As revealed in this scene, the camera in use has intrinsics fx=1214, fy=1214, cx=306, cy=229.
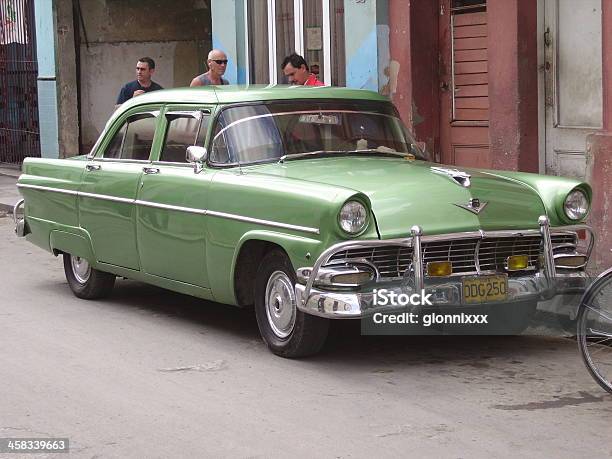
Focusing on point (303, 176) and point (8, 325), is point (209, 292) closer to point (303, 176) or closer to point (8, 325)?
point (303, 176)

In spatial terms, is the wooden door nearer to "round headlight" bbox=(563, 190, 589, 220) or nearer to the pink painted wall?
the pink painted wall

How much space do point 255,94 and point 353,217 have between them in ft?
5.70

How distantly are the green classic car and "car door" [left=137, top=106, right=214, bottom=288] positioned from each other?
0.01m

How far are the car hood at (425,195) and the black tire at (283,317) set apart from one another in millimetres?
575

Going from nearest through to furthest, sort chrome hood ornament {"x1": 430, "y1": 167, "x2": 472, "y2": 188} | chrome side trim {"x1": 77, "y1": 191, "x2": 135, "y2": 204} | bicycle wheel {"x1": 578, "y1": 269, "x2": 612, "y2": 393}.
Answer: bicycle wheel {"x1": 578, "y1": 269, "x2": 612, "y2": 393} → chrome hood ornament {"x1": 430, "y1": 167, "x2": 472, "y2": 188} → chrome side trim {"x1": 77, "y1": 191, "x2": 135, "y2": 204}

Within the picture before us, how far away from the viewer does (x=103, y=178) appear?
29.6ft

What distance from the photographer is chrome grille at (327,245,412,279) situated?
6.82 metres

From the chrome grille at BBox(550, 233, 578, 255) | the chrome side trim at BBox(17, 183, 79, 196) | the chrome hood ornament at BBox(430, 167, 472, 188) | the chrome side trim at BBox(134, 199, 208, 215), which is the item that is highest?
the chrome hood ornament at BBox(430, 167, 472, 188)

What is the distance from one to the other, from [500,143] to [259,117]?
4.28m

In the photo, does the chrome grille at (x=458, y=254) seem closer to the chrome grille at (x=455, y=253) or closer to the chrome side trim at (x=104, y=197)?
the chrome grille at (x=455, y=253)

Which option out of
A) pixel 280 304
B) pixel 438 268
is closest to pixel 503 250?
pixel 438 268

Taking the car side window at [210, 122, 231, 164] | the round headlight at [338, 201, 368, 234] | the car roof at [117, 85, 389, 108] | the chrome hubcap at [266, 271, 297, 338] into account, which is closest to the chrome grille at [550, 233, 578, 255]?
the round headlight at [338, 201, 368, 234]

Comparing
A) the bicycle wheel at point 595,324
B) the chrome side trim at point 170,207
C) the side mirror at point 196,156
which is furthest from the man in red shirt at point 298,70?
the bicycle wheel at point 595,324

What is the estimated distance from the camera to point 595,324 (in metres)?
6.35
